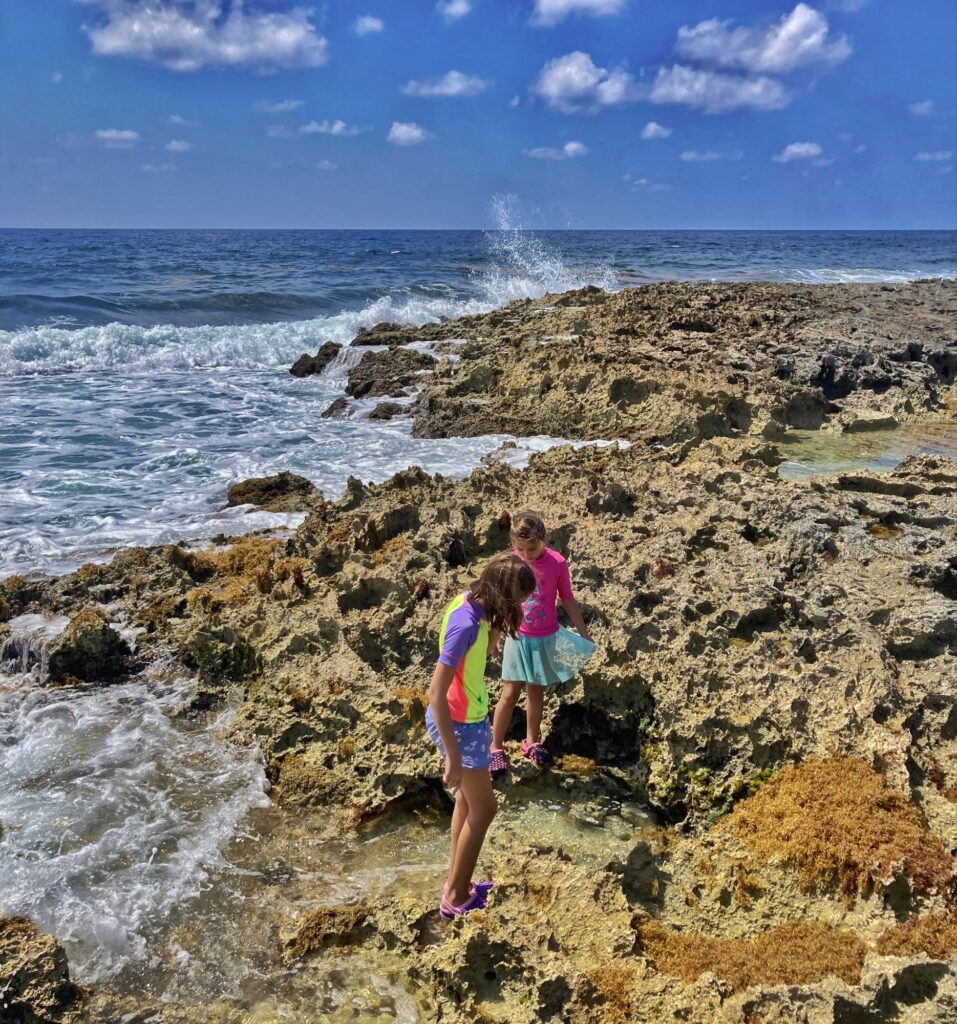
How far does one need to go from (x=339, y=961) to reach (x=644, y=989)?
1.35 m

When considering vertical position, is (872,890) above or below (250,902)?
above

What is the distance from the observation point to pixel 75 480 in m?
11.0

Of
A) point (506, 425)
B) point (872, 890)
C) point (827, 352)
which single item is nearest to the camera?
point (872, 890)

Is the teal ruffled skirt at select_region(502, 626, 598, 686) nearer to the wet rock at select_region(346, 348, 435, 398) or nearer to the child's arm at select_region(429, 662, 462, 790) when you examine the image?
the child's arm at select_region(429, 662, 462, 790)

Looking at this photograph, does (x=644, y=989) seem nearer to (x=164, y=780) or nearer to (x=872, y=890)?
(x=872, y=890)

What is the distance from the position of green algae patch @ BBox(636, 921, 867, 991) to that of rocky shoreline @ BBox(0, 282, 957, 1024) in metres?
0.01

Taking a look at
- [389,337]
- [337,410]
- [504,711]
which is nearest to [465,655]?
[504,711]

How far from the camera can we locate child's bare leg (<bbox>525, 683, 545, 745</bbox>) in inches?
184

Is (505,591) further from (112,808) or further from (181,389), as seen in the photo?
(181,389)

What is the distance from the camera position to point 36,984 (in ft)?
10.9

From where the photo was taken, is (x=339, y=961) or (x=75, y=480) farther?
(x=75, y=480)

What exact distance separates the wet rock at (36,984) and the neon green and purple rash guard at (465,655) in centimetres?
188

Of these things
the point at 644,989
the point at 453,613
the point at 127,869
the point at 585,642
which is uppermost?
the point at 453,613

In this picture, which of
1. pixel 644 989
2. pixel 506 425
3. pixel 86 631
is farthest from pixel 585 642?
pixel 506 425
